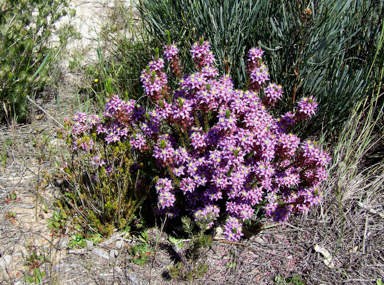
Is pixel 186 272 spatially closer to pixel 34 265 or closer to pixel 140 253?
pixel 140 253

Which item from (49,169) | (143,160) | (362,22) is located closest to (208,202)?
(143,160)

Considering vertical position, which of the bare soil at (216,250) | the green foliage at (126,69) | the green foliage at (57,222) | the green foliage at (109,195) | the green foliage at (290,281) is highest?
the green foliage at (126,69)

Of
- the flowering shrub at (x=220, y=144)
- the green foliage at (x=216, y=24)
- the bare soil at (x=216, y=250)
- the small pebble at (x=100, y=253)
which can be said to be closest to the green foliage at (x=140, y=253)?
the bare soil at (x=216, y=250)

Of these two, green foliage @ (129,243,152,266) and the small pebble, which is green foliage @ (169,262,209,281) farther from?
the small pebble

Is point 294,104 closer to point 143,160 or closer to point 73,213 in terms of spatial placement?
point 143,160

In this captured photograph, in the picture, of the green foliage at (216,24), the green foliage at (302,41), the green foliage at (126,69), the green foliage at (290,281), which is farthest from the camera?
the green foliage at (126,69)

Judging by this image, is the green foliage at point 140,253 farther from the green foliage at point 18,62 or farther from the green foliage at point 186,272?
the green foliage at point 18,62
